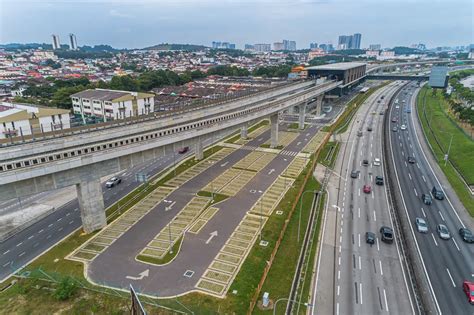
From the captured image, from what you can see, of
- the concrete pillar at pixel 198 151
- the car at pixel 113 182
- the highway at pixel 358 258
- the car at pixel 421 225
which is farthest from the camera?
the concrete pillar at pixel 198 151

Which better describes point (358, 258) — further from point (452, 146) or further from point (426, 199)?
point (452, 146)

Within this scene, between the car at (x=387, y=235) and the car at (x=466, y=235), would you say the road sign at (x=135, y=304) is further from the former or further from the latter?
the car at (x=466, y=235)

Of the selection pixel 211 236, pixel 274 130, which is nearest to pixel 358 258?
pixel 211 236

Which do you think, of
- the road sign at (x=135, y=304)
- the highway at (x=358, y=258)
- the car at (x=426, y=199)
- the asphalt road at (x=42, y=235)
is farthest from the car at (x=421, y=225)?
the asphalt road at (x=42, y=235)

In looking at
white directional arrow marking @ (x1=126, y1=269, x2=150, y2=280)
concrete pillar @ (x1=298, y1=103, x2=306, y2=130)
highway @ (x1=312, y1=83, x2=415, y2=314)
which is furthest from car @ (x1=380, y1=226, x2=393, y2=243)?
concrete pillar @ (x1=298, y1=103, x2=306, y2=130)

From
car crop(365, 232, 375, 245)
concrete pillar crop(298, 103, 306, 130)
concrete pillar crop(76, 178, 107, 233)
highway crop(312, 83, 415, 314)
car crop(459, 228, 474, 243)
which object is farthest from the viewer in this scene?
concrete pillar crop(298, 103, 306, 130)

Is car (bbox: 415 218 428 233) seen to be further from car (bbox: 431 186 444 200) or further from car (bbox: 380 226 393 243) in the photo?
car (bbox: 431 186 444 200)

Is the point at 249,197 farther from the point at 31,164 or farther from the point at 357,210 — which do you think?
the point at 31,164
